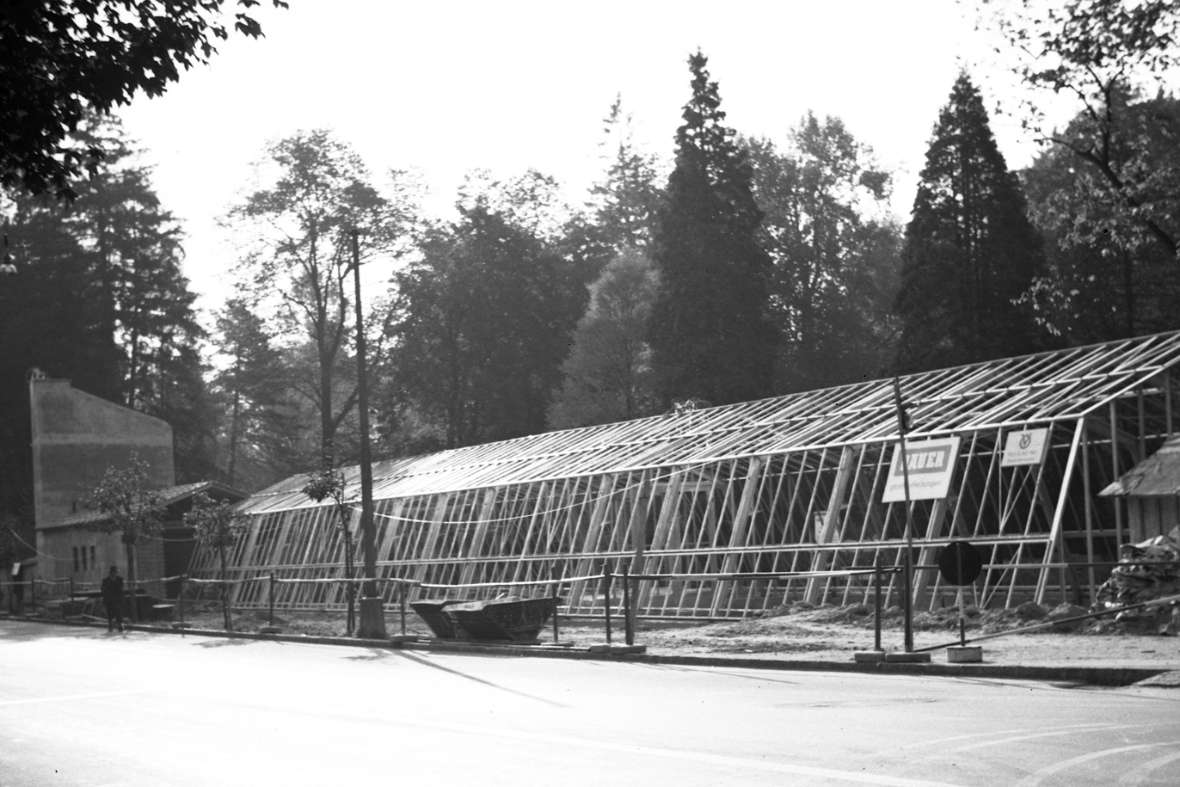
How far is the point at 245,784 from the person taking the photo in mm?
11383

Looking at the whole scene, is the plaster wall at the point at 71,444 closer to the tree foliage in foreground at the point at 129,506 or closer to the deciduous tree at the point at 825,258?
the tree foliage in foreground at the point at 129,506

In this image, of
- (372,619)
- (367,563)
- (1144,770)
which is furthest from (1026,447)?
(1144,770)

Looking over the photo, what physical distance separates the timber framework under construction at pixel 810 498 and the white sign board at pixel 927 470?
16cm

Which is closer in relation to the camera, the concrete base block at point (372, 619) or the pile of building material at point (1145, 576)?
the pile of building material at point (1145, 576)

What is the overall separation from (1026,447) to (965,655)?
28.8ft

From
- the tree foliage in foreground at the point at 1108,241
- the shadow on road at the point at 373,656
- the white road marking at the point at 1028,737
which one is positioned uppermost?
the tree foliage in foreground at the point at 1108,241

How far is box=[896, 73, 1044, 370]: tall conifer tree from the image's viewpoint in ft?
182

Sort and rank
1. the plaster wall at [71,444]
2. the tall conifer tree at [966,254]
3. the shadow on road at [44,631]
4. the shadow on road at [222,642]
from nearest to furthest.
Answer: the shadow on road at [222,642]
the shadow on road at [44,631]
the tall conifer tree at [966,254]
the plaster wall at [71,444]

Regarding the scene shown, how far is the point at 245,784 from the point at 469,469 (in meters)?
35.2

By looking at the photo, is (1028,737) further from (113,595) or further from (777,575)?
(113,595)

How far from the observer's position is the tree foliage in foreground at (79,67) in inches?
452

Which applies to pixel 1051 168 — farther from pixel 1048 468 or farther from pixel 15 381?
pixel 15 381

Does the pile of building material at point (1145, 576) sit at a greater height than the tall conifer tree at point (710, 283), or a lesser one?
lesser

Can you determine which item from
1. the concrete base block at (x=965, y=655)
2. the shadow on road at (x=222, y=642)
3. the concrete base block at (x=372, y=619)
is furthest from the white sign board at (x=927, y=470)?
the shadow on road at (x=222, y=642)
